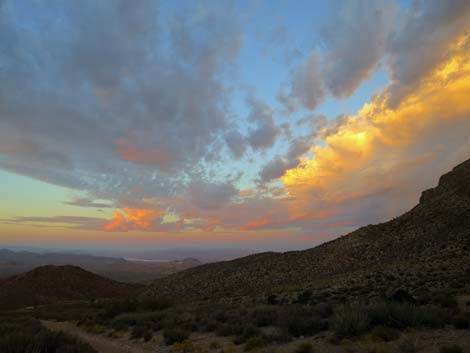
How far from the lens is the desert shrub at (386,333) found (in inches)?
421

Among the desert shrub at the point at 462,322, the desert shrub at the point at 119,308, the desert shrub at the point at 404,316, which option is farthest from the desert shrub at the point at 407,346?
the desert shrub at the point at 119,308

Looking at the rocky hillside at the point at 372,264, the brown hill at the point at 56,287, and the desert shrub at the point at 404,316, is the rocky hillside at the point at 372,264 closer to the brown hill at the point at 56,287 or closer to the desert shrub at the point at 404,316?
the desert shrub at the point at 404,316

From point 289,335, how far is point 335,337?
2.00m

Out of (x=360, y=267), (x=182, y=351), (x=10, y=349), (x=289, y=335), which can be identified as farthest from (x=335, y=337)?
(x=360, y=267)

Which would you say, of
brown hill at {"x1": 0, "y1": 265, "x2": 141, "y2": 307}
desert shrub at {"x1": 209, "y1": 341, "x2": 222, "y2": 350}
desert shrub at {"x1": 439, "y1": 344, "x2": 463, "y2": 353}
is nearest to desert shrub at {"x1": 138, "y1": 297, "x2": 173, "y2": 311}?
desert shrub at {"x1": 209, "y1": 341, "x2": 222, "y2": 350}

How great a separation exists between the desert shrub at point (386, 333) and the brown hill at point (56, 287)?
73.5 metres

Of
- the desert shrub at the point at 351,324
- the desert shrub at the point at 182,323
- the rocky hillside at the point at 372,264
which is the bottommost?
the desert shrub at the point at 182,323

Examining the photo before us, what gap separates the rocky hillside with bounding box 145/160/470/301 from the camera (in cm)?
2862

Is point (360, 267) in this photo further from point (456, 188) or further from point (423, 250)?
point (456, 188)

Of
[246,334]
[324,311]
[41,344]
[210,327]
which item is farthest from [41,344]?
[324,311]

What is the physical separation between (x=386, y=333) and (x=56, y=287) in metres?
85.7

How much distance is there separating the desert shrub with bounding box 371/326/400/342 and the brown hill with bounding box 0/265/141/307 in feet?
Answer: 241

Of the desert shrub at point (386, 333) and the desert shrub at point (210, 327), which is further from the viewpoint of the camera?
the desert shrub at point (210, 327)

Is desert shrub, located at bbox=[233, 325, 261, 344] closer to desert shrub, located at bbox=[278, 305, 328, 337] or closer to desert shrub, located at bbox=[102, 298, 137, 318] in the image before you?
desert shrub, located at bbox=[278, 305, 328, 337]
